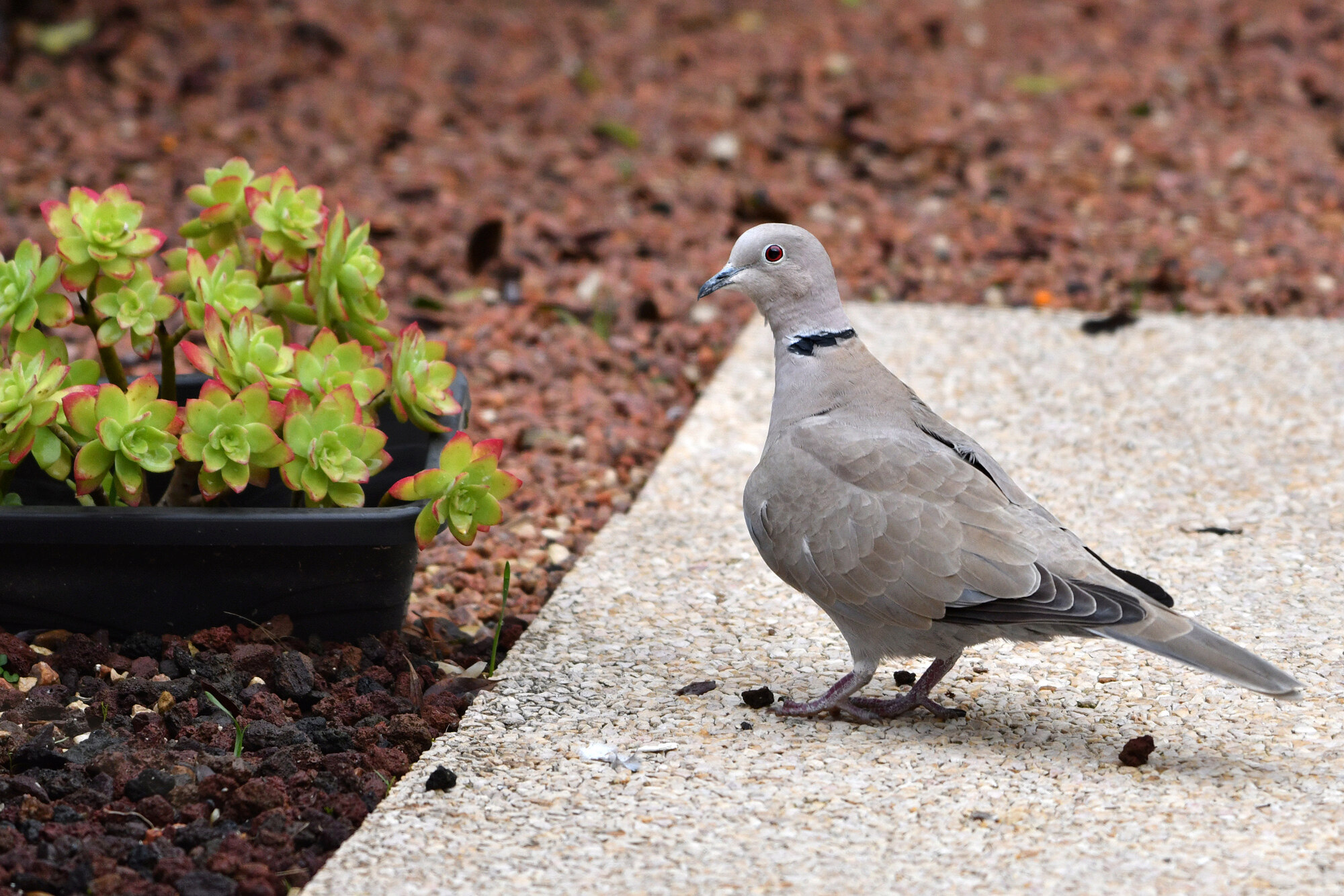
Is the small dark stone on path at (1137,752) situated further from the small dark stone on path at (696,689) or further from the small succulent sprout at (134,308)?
the small succulent sprout at (134,308)

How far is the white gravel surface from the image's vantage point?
243 cm

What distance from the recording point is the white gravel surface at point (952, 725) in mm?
2432

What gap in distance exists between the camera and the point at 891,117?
7102mm

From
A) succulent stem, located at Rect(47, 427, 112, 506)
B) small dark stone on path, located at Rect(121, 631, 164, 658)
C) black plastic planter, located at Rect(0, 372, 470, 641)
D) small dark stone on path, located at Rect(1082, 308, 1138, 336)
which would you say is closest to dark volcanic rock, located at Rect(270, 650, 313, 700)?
black plastic planter, located at Rect(0, 372, 470, 641)

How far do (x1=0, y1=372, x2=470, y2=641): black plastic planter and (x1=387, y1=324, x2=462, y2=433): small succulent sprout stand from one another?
15 centimetres

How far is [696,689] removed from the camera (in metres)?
3.11

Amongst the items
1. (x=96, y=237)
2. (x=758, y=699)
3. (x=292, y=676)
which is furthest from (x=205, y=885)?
(x=96, y=237)

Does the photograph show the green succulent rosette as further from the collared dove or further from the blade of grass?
the collared dove

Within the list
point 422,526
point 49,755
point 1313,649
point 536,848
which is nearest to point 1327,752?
point 1313,649

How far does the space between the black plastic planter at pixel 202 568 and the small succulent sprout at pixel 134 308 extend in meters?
0.39

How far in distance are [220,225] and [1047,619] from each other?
204cm

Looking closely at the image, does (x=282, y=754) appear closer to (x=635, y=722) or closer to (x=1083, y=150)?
(x=635, y=722)

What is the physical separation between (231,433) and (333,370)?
276 mm

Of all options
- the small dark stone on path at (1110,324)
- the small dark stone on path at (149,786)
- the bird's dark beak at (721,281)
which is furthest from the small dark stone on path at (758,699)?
the small dark stone on path at (1110,324)
